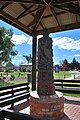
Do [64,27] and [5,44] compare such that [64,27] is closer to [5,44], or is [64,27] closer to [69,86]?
[69,86]

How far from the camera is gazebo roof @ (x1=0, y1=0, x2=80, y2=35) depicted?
20.5ft

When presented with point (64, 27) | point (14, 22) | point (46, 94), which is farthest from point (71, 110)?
point (14, 22)

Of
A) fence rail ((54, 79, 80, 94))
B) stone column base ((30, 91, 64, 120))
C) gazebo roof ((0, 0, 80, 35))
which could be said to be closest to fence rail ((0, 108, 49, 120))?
stone column base ((30, 91, 64, 120))

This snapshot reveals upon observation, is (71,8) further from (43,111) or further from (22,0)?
(43,111)

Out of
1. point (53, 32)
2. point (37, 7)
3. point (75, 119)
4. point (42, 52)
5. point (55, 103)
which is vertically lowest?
point (75, 119)

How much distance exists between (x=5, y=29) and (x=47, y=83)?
61.3ft

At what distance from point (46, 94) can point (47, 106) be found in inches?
18.1

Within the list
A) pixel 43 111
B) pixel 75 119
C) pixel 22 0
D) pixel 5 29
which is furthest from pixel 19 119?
pixel 5 29

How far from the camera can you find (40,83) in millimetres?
5504

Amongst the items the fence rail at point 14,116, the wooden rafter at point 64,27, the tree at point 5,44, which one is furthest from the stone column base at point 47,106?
the tree at point 5,44

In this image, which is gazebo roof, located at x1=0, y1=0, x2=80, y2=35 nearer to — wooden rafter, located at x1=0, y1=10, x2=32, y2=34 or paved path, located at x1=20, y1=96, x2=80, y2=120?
wooden rafter, located at x1=0, y1=10, x2=32, y2=34

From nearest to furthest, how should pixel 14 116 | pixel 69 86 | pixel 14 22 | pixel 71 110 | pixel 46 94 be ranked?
pixel 14 116 < pixel 46 94 < pixel 71 110 < pixel 14 22 < pixel 69 86

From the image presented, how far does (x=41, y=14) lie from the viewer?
6.83m

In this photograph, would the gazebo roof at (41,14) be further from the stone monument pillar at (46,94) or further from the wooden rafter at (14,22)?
the stone monument pillar at (46,94)
